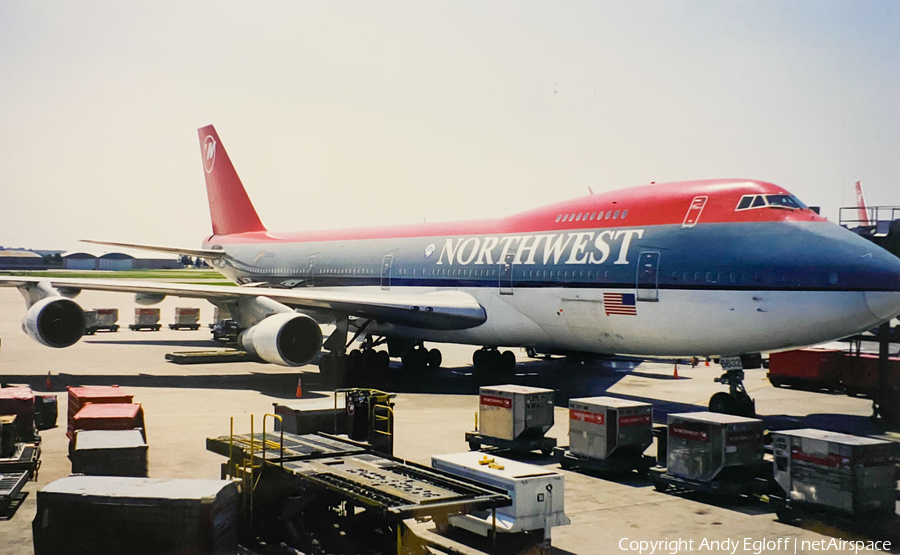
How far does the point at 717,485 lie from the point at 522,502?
406cm

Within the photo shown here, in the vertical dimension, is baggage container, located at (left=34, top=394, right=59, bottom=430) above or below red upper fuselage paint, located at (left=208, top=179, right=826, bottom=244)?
below

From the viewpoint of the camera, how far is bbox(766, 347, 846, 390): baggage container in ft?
70.0

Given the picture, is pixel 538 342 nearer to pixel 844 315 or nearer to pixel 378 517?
pixel 844 315

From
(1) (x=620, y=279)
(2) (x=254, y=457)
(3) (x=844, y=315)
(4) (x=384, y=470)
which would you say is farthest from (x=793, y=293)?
(2) (x=254, y=457)

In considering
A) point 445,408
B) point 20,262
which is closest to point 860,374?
point 445,408

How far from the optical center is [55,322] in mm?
23375

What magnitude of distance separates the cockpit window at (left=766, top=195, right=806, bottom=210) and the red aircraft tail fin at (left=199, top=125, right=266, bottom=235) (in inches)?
983

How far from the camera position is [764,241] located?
16.5 m

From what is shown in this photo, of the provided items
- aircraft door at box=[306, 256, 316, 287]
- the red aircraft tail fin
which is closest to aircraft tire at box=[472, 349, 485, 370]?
aircraft door at box=[306, 256, 316, 287]

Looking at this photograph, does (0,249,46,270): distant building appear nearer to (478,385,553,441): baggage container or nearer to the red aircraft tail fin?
the red aircraft tail fin

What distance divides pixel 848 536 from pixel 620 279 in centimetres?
890

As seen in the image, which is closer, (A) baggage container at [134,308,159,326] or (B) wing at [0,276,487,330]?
(B) wing at [0,276,487,330]

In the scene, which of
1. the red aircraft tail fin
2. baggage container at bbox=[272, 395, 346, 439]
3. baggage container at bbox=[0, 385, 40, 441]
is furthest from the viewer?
the red aircraft tail fin

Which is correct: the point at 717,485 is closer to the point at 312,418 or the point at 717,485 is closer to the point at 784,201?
the point at 312,418
